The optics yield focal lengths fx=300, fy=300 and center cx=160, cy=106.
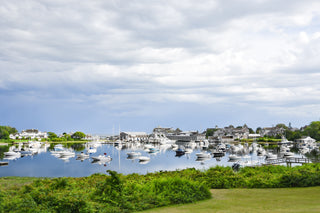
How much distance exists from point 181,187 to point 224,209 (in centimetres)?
316

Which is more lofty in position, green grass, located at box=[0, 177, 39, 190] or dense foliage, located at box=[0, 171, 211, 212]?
dense foliage, located at box=[0, 171, 211, 212]

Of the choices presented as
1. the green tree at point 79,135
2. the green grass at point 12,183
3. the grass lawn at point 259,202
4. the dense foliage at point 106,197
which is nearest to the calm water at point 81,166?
the green grass at point 12,183

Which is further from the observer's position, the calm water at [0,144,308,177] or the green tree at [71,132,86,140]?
the green tree at [71,132,86,140]

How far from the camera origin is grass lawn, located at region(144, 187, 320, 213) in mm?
12375

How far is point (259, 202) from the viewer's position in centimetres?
1398

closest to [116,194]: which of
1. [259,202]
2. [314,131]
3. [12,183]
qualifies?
[259,202]

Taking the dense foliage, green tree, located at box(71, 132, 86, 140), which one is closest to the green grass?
the dense foliage

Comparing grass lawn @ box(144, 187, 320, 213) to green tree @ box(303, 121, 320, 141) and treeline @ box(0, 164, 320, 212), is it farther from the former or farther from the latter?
green tree @ box(303, 121, 320, 141)

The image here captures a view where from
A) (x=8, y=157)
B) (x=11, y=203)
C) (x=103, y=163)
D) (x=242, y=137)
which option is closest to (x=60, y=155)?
(x=8, y=157)

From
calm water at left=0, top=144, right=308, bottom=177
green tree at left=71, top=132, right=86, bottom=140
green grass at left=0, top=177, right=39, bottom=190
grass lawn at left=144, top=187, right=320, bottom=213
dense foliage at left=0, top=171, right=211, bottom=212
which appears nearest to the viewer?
dense foliage at left=0, top=171, right=211, bottom=212

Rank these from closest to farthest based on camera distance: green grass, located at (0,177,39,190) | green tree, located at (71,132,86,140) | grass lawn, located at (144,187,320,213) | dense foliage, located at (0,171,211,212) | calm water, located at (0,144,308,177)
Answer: dense foliage, located at (0,171,211,212) → grass lawn, located at (144,187,320,213) → green grass, located at (0,177,39,190) → calm water, located at (0,144,308,177) → green tree, located at (71,132,86,140)

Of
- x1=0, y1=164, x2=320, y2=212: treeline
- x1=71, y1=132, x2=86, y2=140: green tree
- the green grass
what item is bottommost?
the green grass

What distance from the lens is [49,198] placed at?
12297 millimetres

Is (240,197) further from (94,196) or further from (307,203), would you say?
(94,196)
